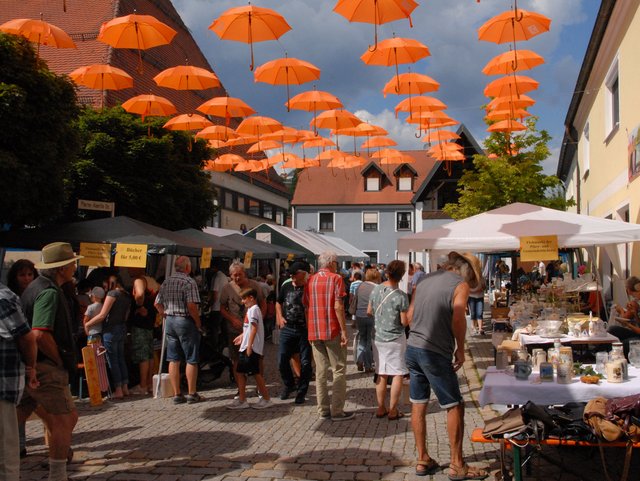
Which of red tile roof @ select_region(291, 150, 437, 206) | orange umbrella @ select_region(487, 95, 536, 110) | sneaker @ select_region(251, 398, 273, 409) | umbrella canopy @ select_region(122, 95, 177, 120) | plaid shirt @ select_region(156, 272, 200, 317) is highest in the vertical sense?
red tile roof @ select_region(291, 150, 437, 206)

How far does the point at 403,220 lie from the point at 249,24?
39095mm

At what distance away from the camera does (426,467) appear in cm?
536

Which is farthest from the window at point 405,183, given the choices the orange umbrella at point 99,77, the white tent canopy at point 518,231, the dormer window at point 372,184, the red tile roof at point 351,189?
the white tent canopy at point 518,231

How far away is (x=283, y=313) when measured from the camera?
8.37 meters

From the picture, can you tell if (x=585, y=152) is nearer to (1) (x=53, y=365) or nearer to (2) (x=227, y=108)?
(2) (x=227, y=108)

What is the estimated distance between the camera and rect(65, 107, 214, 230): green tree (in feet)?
50.3

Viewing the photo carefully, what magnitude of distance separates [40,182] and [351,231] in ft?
130

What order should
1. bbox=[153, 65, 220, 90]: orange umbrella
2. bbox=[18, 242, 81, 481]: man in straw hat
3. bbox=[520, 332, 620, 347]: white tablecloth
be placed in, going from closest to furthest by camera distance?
bbox=[18, 242, 81, 481]: man in straw hat → bbox=[520, 332, 620, 347]: white tablecloth → bbox=[153, 65, 220, 90]: orange umbrella

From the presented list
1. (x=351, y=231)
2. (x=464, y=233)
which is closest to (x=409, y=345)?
(x=464, y=233)

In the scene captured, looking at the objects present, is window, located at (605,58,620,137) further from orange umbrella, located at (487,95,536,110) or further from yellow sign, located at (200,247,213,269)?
yellow sign, located at (200,247,213,269)

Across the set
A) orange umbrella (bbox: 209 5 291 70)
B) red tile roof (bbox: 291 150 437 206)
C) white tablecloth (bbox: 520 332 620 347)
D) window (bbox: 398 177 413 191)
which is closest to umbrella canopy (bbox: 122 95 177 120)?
orange umbrella (bbox: 209 5 291 70)

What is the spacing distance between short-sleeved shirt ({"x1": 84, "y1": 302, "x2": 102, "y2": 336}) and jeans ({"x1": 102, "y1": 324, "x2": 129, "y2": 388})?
0.11 m

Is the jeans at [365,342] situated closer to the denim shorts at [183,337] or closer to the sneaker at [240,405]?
the sneaker at [240,405]

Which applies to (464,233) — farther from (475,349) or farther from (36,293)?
(36,293)
